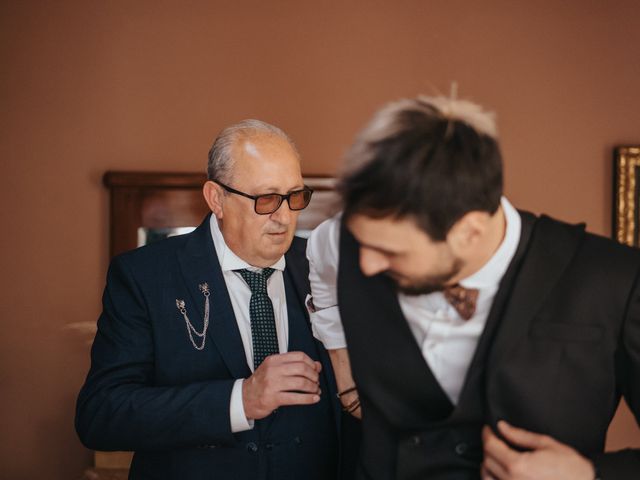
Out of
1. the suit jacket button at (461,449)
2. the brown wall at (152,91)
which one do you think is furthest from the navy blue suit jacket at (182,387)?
the brown wall at (152,91)

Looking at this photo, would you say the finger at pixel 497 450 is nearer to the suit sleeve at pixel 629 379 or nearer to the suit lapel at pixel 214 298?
the suit sleeve at pixel 629 379

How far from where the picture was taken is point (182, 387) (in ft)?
6.47

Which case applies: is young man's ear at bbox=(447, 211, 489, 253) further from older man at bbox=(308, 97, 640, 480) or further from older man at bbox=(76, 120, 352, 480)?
older man at bbox=(76, 120, 352, 480)

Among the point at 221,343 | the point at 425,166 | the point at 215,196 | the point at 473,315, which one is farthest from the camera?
the point at 215,196

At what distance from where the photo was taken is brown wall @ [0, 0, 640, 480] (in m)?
3.71

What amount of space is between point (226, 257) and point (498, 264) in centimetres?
103

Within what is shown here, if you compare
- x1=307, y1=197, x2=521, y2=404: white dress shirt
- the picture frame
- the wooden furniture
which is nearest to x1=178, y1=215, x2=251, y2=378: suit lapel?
x1=307, y1=197, x2=521, y2=404: white dress shirt

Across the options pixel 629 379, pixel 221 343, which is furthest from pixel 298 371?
pixel 629 379

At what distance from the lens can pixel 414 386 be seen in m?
1.50

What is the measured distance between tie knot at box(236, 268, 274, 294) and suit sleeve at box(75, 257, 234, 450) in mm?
329

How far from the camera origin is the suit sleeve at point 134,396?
191cm

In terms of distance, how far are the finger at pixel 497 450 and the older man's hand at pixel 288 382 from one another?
1.64ft

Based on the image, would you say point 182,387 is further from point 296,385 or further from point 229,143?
point 229,143

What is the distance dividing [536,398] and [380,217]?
0.47 meters
